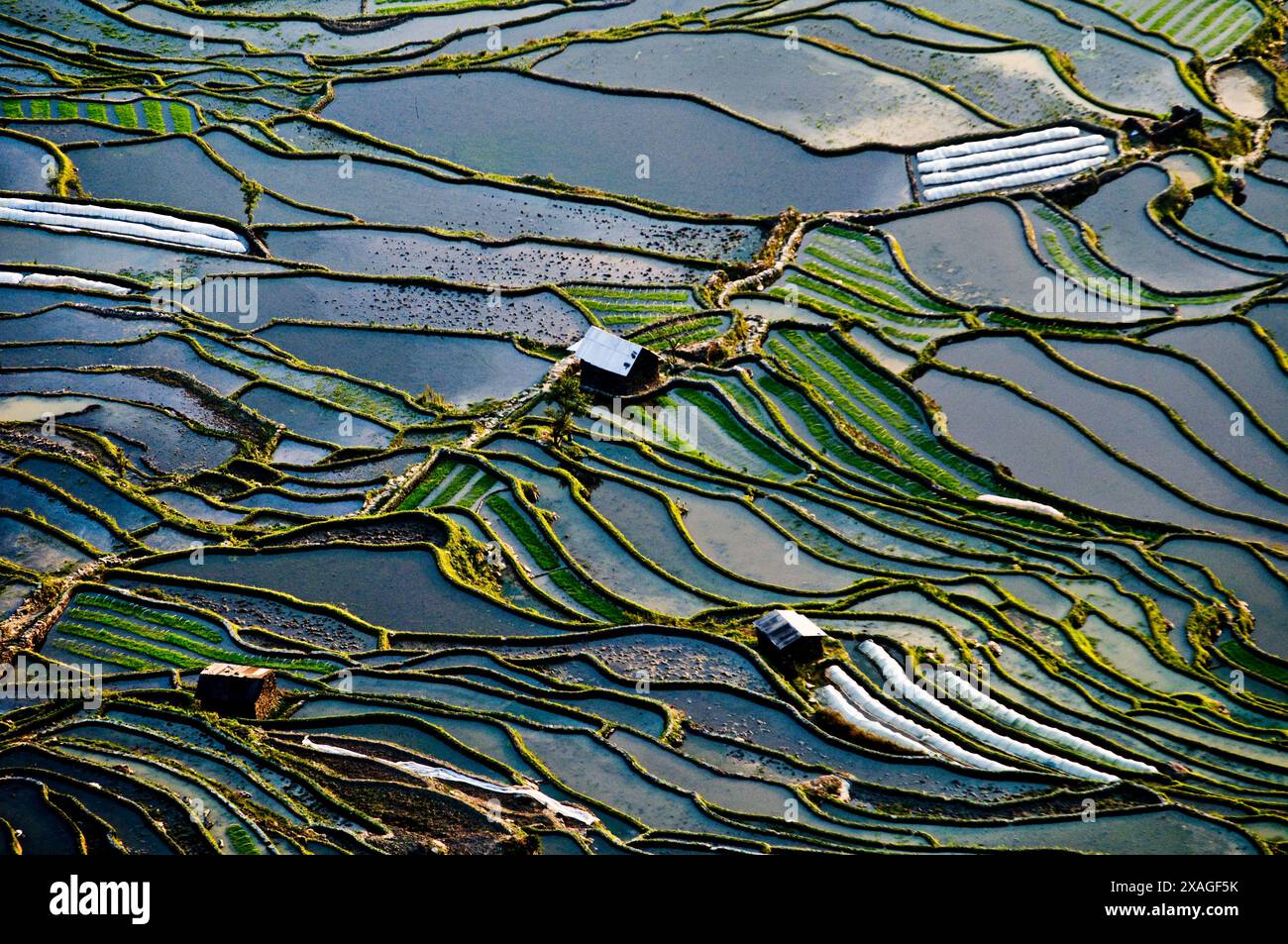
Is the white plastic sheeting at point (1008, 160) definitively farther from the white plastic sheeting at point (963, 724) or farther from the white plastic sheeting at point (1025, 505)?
the white plastic sheeting at point (963, 724)

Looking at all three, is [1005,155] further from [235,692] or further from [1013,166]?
[235,692]

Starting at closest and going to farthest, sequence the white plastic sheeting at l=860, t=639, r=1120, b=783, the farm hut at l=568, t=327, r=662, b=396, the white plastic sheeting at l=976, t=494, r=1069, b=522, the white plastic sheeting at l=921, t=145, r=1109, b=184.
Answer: the white plastic sheeting at l=860, t=639, r=1120, b=783
the white plastic sheeting at l=976, t=494, r=1069, b=522
the farm hut at l=568, t=327, r=662, b=396
the white plastic sheeting at l=921, t=145, r=1109, b=184

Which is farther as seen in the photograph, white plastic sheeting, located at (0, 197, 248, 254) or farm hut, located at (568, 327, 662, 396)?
white plastic sheeting, located at (0, 197, 248, 254)

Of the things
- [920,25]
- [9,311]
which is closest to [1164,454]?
[920,25]

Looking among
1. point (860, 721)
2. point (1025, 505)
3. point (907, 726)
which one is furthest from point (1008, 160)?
point (860, 721)

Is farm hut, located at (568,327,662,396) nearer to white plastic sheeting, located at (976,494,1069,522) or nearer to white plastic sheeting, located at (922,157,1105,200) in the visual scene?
white plastic sheeting, located at (976,494,1069,522)

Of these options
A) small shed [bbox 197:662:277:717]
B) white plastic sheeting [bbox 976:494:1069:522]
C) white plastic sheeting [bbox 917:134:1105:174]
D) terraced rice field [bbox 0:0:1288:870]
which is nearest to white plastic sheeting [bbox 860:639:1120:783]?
terraced rice field [bbox 0:0:1288:870]
